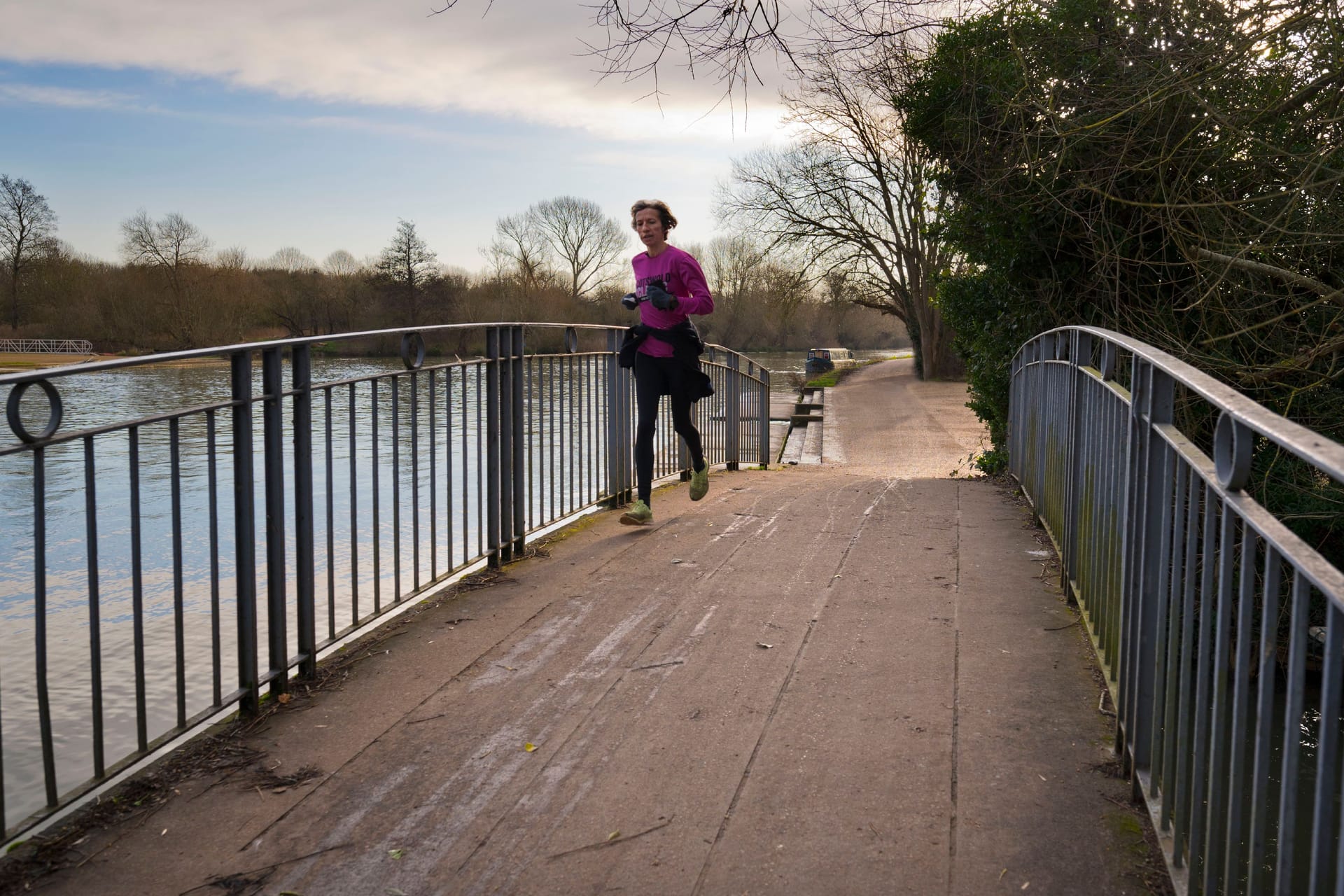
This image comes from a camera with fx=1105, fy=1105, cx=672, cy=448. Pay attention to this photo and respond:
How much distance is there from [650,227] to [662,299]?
1.42 feet

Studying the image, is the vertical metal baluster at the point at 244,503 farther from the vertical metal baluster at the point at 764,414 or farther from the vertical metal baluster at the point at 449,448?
the vertical metal baluster at the point at 764,414

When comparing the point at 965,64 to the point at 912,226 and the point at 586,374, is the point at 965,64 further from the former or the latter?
the point at 912,226

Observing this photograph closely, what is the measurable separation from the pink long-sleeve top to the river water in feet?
1.71

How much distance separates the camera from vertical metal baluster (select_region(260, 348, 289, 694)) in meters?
3.34

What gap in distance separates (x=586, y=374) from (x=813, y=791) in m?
3.88

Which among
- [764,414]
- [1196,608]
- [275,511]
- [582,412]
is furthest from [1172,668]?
[764,414]

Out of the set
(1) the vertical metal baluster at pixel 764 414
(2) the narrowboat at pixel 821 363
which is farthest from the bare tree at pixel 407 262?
(1) the vertical metal baluster at pixel 764 414

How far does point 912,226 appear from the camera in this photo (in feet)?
123

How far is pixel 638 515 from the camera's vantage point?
247 inches

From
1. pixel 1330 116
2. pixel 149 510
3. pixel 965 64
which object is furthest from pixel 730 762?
pixel 149 510

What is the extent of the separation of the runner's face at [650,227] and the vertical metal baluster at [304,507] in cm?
289

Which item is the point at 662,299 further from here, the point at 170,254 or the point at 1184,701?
the point at 170,254

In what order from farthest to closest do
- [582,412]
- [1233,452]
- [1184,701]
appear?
[582,412] < [1184,701] < [1233,452]

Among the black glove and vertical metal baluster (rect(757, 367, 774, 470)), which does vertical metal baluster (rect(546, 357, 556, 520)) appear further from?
vertical metal baluster (rect(757, 367, 774, 470))
